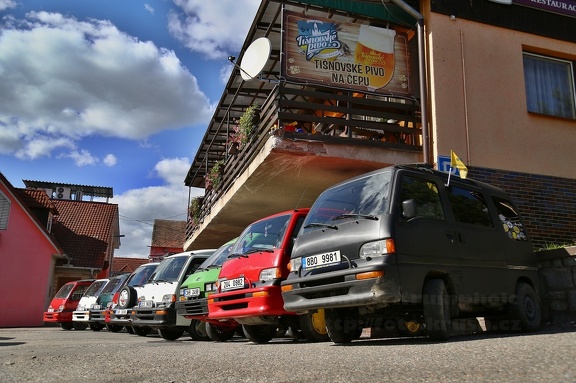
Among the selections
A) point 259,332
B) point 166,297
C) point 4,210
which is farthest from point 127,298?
point 4,210

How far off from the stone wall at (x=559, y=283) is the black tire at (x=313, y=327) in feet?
11.4

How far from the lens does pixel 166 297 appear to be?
9.96m

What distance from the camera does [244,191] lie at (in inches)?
511

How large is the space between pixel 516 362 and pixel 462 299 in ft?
7.19

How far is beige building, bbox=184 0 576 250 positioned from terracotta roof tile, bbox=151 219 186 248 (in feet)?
126

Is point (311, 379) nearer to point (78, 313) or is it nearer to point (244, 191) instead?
point (244, 191)

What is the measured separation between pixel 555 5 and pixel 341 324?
1055 centimetres

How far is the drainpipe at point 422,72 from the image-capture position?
1084 cm

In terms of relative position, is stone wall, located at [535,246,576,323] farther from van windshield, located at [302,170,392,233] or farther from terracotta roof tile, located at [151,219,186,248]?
terracotta roof tile, located at [151,219,186,248]

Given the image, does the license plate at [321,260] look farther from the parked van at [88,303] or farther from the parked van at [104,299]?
the parked van at [88,303]

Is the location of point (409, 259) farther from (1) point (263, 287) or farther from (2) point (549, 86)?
(2) point (549, 86)

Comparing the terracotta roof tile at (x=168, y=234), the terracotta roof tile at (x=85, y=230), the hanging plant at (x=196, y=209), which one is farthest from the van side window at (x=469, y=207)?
the terracotta roof tile at (x=168, y=234)

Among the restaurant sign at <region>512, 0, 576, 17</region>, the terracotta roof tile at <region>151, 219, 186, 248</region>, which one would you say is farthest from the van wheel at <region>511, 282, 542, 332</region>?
the terracotta roof tile at <region>151, 219, 186, 248</region>

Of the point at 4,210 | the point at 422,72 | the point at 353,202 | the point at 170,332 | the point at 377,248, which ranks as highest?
the point at 422,72
